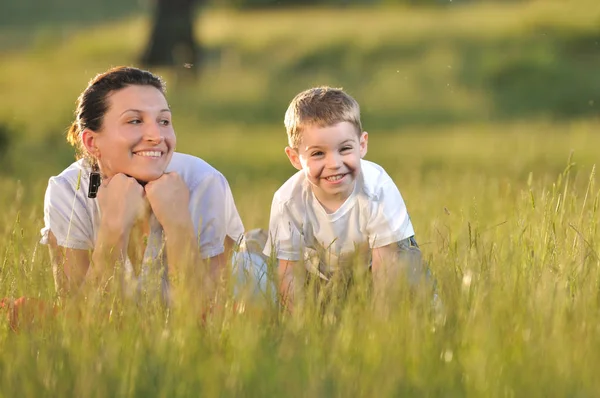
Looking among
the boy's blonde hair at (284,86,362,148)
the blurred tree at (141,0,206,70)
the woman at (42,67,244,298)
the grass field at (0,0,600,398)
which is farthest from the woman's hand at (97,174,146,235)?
Answer: the blurred tree at (141,0,206,70)

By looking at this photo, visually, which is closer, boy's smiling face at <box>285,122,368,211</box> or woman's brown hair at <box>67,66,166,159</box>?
boy's smiling face at <box>285,122,368,211</box>

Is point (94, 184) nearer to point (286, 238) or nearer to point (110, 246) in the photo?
point (110, 246)

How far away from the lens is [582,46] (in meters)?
21.0

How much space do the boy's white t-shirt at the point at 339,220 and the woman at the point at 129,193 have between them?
0.22m

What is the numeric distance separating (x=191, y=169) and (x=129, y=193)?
1.31ft

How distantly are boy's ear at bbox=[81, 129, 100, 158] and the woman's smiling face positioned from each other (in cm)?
2

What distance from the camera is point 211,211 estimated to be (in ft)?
16.3

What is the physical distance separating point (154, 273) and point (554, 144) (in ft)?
37.2

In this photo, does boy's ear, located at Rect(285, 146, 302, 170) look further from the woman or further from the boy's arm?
the boy's arm

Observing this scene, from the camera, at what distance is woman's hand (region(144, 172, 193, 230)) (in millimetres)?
4676

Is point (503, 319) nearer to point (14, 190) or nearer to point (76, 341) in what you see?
point (76, 341)

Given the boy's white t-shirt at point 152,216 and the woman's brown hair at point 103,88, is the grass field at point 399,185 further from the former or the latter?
the woman's brown hair at point 103,88

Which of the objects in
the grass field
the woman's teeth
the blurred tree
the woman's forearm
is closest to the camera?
the grass field

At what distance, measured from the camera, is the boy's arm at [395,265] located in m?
3.93
